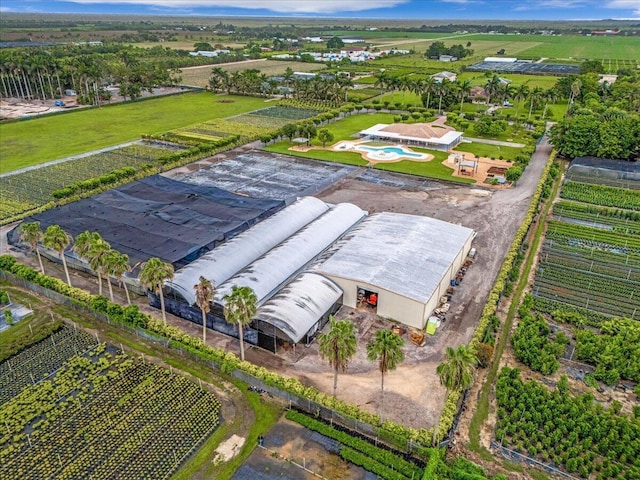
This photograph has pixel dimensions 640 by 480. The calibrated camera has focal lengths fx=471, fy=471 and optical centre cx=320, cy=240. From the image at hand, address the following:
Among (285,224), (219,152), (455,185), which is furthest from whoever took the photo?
(219,152)

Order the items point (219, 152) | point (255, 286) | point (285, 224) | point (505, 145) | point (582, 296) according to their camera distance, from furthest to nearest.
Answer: point (505, 145) → point (219, 152) → point (285, 224) → point (582, 296) → point (255, 286)

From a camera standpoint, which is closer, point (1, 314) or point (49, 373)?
point (49, 373)

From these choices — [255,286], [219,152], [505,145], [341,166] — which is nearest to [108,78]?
[219,152]

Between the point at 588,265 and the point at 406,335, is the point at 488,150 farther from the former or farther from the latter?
the point at 406,335

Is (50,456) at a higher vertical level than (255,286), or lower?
lower

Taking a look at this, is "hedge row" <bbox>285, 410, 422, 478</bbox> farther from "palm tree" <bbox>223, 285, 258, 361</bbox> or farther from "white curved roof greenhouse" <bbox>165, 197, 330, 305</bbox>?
"white curved roof greenhouse" <bbox>165, 197, 330, 305</bbox>

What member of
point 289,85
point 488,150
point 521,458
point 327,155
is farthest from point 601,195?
point 289,85

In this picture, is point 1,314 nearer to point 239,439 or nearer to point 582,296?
point 239,439

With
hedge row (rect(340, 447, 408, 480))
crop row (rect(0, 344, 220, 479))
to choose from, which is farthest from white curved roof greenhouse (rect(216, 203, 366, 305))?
hedge row (rect(340, 447, 408, 480))
